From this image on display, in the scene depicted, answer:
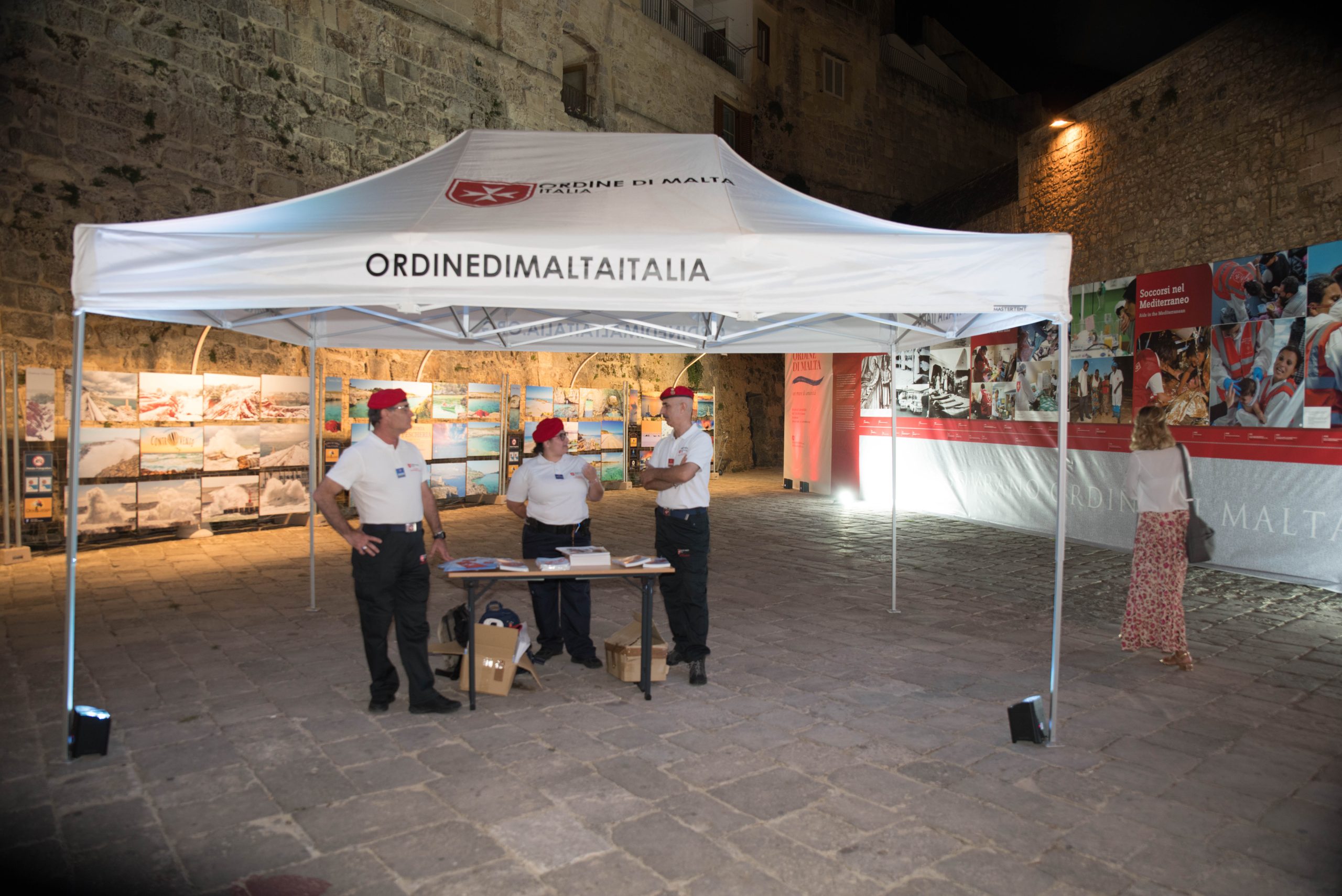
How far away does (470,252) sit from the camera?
4098 mm

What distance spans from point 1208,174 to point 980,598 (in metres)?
7.26

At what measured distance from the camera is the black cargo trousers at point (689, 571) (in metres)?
5.17

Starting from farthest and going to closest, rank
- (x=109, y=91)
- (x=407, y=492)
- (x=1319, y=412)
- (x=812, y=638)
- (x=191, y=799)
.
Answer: (x=109, y=91) → (x=1319, y=412) → (x=812, y=638) → (x=407, y=492) → (x=191, y=799)

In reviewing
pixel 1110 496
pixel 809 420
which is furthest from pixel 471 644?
pixel 809 420

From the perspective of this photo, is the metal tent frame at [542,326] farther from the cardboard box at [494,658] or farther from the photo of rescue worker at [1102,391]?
the photo of rescue worker at [1102,391]

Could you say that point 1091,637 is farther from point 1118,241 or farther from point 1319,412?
point 1118,241

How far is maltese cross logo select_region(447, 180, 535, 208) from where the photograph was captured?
467cm

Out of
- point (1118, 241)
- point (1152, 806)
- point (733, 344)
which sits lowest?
point (1152, 806)

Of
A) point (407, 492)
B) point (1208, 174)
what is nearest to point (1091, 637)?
point (407, 492)

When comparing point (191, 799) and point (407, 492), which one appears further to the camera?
point (407, 492)

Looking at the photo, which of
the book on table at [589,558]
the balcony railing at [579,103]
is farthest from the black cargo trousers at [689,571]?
the balcony railing at [579,103]

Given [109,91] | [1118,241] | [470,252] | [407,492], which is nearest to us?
[470,252]

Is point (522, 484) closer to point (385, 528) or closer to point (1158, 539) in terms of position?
point (385, 528)

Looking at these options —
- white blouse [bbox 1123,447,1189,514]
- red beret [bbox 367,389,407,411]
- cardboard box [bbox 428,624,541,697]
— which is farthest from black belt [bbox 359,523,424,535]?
white blouse [bbox 1123,447,1189,514]
